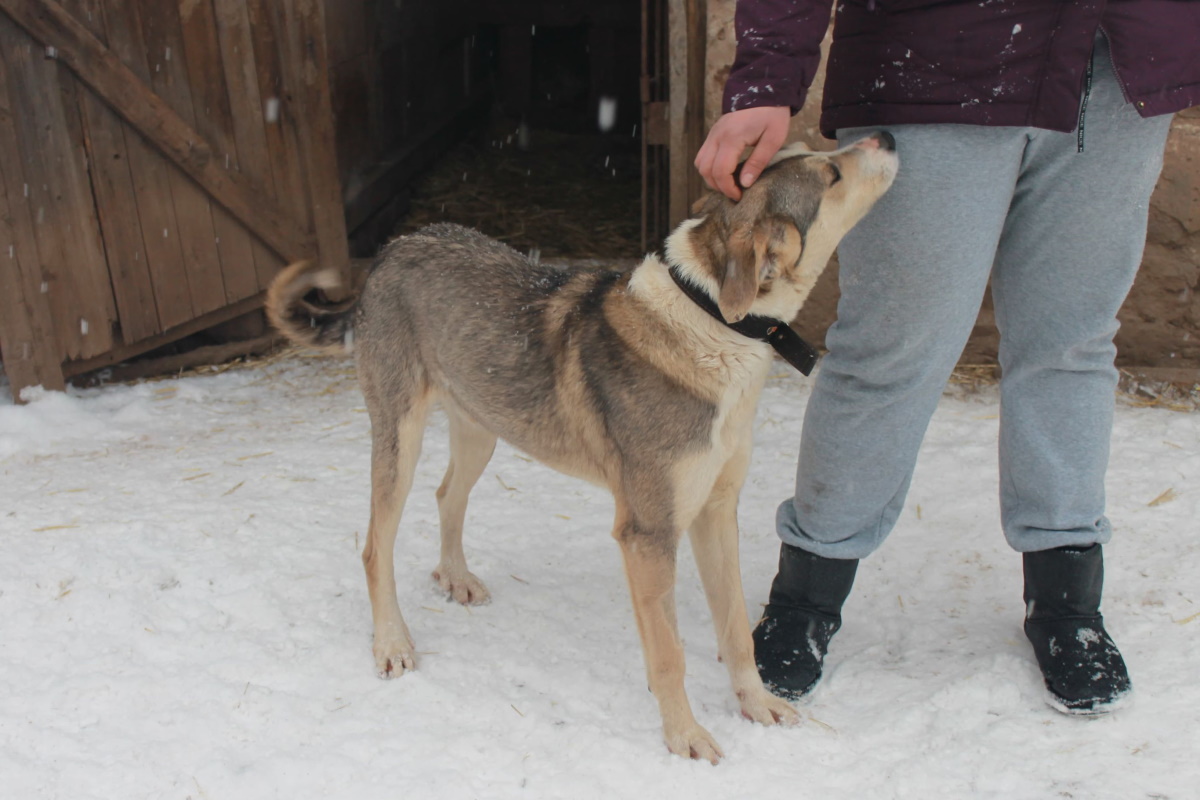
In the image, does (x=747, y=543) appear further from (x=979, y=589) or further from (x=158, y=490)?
(x=158, y=490)


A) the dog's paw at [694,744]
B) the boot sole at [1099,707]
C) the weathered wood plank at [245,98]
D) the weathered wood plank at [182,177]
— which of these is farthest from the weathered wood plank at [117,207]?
the boot sole at [1099,707]

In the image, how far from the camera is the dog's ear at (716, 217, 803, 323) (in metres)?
2.42

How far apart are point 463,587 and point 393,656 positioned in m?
0.45

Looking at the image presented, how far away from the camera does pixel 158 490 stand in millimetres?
4207

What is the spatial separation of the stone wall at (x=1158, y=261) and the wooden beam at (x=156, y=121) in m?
2.47

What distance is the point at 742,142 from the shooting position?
2504mm

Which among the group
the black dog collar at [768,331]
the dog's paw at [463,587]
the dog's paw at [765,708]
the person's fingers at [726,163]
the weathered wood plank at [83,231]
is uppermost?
the person's fingers at [726,163]

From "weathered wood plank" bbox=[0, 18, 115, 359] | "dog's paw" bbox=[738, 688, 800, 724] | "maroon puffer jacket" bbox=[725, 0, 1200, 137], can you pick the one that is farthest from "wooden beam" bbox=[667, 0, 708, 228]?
"weathered wood plank" bbox=[0, 18, 115, 359]

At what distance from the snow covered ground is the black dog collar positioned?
105cm

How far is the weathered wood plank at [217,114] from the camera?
5152 mm

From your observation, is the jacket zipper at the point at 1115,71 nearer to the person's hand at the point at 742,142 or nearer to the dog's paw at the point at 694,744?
the person's hand at the point at 742,142

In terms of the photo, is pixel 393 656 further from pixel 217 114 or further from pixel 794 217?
pixel 217 114

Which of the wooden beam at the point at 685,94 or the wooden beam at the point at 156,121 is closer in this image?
the wooden beam at the point at 156,121

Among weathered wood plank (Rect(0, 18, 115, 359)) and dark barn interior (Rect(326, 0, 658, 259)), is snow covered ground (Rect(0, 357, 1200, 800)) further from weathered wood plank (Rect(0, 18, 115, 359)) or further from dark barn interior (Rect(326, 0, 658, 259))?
dark barn interior (Rect(326, 0, 658, 259))
